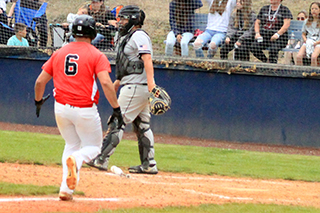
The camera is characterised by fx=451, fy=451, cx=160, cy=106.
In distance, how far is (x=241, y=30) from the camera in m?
10.9

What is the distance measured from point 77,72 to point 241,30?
23.0ft

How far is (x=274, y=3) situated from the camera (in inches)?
413

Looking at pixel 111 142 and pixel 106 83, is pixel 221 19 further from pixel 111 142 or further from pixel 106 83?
pixel 106 83

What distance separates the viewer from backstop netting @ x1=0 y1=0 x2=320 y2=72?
10602 mm

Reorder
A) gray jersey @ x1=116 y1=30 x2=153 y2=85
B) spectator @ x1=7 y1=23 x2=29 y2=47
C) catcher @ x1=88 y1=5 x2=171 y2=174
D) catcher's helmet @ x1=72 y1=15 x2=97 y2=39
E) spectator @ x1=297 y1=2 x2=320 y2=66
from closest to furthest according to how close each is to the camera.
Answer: catcher's helmet @ x1=72 y1=15 x2=97 y2=39
gray jersey @ x1=116 y1=30 x2=153 y2=85
catcher @ x1=88 y1=5 x2=171 y2=174
spectator @ x1=297 y1=2 x2=320 y2=66
spectator @ x1=7 y1=23 x2=29 y2=47

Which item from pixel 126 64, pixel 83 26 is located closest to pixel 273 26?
pixel 126 64

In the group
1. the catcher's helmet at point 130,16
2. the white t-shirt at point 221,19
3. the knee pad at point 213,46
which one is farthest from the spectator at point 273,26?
the catcher's helmet at point 130,16

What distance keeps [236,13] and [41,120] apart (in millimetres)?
5681

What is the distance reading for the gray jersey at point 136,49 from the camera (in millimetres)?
6132

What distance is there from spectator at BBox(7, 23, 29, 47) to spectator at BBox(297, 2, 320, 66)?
704cm

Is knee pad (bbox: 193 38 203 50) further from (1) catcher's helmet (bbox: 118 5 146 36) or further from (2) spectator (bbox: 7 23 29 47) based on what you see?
(2) spectator (bbox: 7 23 29 47)

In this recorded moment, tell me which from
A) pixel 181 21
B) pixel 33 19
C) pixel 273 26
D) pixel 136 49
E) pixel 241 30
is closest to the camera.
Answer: pixel 136 49

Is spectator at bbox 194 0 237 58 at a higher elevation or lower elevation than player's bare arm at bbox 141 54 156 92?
higher

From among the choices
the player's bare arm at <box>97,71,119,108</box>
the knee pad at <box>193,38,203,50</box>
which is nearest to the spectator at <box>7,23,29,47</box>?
the knee pad at <box>193,38,203,50</box>
